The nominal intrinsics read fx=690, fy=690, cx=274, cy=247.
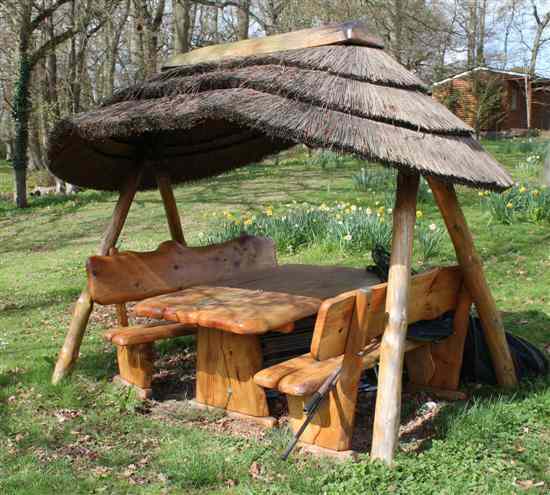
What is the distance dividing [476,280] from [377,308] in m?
1.01

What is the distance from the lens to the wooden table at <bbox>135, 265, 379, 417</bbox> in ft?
14.1

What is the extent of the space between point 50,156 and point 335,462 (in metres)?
3.22

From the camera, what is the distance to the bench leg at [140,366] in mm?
5055

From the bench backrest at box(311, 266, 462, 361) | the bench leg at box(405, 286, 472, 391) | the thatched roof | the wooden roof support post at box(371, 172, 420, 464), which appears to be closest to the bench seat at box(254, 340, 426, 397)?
the bench backrest at box(311, 266, 462, 361)

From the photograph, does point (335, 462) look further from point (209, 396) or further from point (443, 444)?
point (209, 396)

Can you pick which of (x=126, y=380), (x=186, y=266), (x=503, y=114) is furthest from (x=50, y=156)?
(x=503, y=114)

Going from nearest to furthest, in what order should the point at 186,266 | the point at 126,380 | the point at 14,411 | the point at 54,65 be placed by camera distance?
the point at 14,411 → the point at 126,380 → the point at 186,266 → the point at 54,65

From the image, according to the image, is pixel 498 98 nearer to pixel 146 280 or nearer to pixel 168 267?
pixel 168 267

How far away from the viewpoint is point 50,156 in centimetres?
537

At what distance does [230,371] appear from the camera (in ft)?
15.4

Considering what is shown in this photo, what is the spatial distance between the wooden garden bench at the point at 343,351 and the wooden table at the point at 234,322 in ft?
1.23

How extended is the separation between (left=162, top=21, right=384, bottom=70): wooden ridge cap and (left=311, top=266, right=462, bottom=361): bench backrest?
4.95 feet

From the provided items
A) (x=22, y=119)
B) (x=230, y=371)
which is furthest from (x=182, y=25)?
(x=230, y=371)

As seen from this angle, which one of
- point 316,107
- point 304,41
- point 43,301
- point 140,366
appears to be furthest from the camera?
point 43,301
